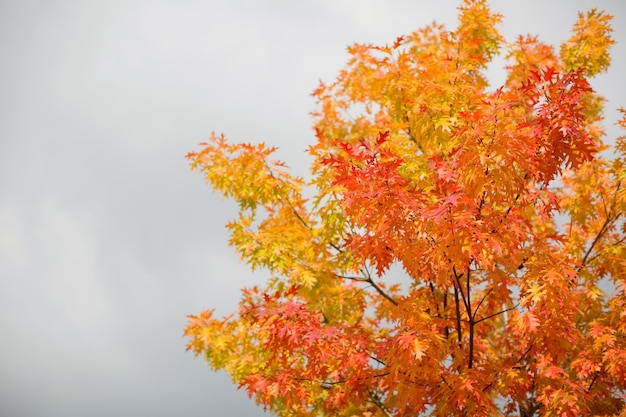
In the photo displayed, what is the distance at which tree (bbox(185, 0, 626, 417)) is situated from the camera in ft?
16.6

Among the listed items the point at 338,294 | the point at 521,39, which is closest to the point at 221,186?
A: the point at 338,294

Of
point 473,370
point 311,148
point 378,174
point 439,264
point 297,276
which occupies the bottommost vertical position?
point 473,370

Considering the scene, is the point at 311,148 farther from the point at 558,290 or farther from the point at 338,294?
the point at 558,290

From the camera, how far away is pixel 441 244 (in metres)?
4.95

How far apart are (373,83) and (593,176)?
12.2 ft

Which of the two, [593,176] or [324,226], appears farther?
[593,176]

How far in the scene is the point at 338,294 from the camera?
28.2ft

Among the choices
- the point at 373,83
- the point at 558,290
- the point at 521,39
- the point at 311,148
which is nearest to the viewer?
the point at 558,290

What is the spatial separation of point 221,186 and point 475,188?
4.55 m

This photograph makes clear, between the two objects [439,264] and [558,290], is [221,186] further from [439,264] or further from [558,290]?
[558,290]

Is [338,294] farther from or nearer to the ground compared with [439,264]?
farther from the ground

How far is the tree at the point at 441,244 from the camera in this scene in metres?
5.07

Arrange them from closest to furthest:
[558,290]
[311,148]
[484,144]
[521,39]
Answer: [484,144] → [558,290] → [311,148] → [521,39]

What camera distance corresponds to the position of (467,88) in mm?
7465
